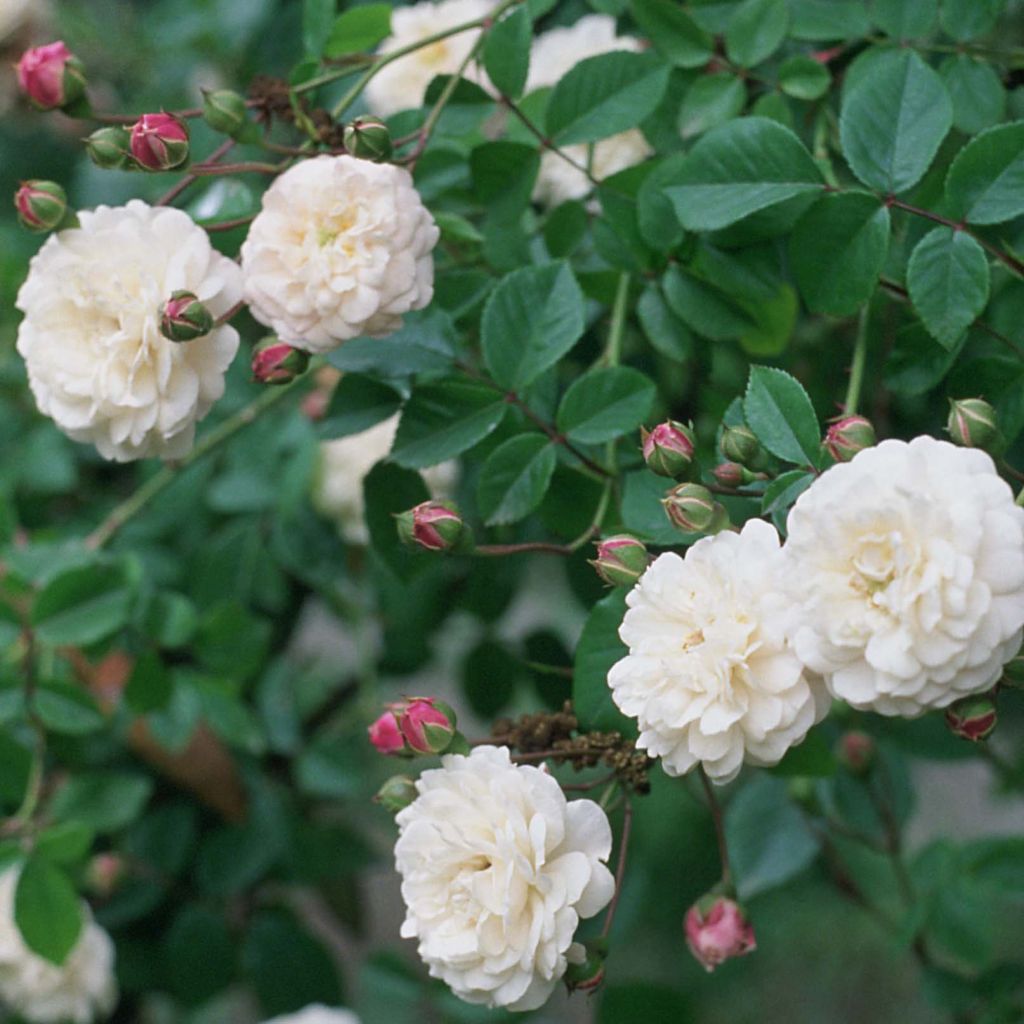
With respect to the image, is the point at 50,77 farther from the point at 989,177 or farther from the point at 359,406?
the point at 989,177

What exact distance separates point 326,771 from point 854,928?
32.9 inches

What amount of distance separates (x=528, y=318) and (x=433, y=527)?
4.5 inches

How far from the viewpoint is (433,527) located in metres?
0.49

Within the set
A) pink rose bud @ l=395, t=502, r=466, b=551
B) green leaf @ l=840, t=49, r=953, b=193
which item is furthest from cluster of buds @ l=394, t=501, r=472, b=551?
green leaf @ l=840, t=49, r=953, b=193

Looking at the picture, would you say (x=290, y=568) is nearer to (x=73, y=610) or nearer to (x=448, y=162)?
(x=73, y=610)

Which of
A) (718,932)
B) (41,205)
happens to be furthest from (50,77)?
(718,932)

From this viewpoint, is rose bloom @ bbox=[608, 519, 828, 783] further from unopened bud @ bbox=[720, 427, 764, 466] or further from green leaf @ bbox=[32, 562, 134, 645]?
green leaf @ bbox=[32, 562, 134, 645]

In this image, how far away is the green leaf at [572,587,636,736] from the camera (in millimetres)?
479

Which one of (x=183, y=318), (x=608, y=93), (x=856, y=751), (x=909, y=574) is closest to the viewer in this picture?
(x=909, y=574)

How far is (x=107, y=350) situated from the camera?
51cm

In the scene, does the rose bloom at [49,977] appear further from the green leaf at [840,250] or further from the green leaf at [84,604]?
the green leaf at [840,250]

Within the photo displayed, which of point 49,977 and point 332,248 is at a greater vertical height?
point 332,248

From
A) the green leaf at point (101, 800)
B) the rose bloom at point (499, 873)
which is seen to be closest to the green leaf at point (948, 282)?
the rose bloom at point (499, 873)

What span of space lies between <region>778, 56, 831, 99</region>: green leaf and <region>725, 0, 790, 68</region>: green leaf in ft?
0.04
